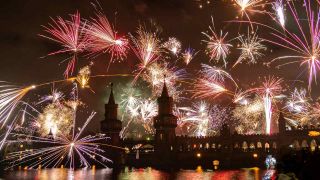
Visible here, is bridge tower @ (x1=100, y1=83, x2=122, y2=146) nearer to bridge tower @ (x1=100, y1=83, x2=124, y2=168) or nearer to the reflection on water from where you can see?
bridge tower @ (x1=100, y1=83, x2=124, y2=168)

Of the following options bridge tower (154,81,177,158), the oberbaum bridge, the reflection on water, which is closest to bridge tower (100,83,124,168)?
the oberbaum bridge

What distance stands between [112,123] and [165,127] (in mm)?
12504

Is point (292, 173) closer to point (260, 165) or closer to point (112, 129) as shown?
point (260, 165)

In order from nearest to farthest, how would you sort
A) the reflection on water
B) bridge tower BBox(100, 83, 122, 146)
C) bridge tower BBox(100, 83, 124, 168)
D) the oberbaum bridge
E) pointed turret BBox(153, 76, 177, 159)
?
the reflection on water → the oberbaum bridge → pointed turret BBox(153, 76, 177, 159) → bridge tower BBox(100, 83, 124, 168) → bridge tower BBox(100, 83, 122, 146)

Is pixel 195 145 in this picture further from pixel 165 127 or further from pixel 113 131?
pixel 113 131

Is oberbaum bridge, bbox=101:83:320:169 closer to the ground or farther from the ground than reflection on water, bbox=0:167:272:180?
farther from the ground

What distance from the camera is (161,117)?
260 feet

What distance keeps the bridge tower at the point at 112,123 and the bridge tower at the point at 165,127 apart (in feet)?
30.3

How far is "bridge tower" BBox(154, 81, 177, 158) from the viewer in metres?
76.5

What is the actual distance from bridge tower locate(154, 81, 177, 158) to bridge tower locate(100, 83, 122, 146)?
9231 millimetres

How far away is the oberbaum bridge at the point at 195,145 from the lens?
226 feet

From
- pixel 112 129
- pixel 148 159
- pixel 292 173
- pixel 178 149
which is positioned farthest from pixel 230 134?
pixel 292 173

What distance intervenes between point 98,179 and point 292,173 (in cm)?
2940

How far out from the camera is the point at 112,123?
8469 centimetres
